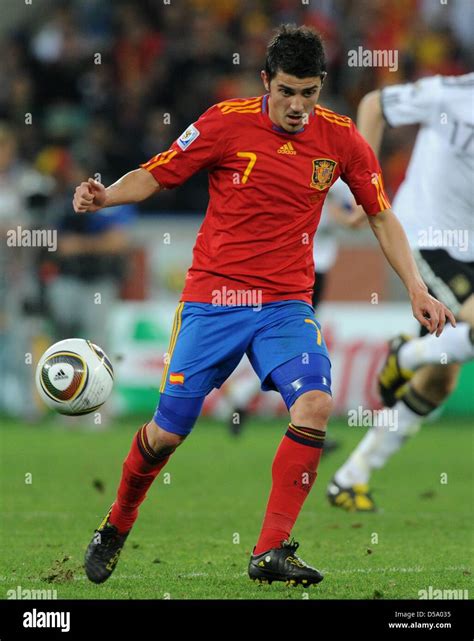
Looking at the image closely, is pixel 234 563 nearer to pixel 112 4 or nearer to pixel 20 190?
pixel 20 190

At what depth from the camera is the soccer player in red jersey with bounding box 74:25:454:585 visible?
226 inches

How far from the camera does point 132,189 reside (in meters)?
5.79

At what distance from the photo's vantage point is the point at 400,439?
837cm

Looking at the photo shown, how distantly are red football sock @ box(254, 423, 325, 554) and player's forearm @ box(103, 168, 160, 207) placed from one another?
118 centimetres

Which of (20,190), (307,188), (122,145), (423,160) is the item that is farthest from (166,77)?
(307,188)

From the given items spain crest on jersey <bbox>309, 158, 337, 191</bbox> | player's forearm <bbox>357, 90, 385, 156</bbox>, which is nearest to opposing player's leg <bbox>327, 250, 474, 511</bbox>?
player's forearm <bbox>357, 90, 385, 156</bbox>

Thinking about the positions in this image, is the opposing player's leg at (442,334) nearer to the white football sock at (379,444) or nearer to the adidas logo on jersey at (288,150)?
the white football sock at (379,444)

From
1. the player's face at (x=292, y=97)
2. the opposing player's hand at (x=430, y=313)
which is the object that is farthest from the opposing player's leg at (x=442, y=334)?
the player's face at (x=292, y=97)

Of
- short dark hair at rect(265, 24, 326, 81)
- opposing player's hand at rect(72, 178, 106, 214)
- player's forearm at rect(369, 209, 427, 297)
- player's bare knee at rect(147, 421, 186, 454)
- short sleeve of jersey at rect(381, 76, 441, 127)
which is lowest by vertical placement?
player's bare knee at rect(147, 421, 186, 454)

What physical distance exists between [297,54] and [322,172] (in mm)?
548

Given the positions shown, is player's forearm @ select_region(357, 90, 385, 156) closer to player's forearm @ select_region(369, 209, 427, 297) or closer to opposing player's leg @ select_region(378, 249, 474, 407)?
opposing player's leg @ select_region(378, 249, 474, 407)

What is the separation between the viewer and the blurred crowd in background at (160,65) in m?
16.9

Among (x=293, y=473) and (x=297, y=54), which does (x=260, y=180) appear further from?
(x=293, y=473)

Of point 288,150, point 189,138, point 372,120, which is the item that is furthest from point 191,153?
point 372,120
